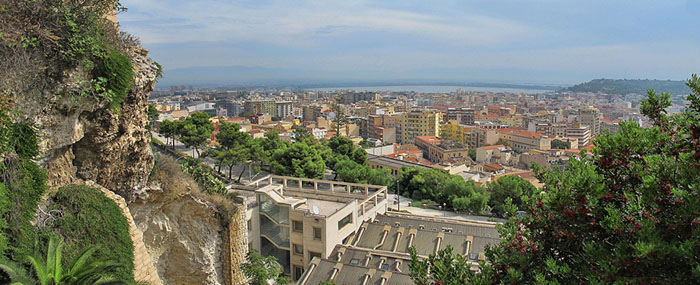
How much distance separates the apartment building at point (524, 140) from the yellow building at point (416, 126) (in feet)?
30.3

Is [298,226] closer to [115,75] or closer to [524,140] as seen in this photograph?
[115,75]

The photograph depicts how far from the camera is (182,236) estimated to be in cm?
838

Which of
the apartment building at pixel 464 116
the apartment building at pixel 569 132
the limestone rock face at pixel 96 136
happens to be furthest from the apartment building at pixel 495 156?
the limestone rock face at pixel 96 136

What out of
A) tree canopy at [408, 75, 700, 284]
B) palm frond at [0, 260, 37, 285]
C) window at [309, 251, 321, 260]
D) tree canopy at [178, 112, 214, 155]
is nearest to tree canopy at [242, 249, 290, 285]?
window at [309, 251, 321, 260]

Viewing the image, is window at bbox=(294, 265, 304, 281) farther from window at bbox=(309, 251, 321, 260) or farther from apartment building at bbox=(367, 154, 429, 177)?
apartment building at bbox=(367, 154, 429, 177)

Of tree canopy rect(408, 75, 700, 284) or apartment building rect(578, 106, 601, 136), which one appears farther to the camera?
apartment building rect(578, 106, 601, 136)

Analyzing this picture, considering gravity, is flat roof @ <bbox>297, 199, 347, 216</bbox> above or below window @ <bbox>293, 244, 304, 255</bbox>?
above

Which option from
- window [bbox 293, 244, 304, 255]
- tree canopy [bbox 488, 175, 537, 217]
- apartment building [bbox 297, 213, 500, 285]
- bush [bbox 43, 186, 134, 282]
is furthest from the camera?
tree canopy [bbox 488, 175, 537, 217]

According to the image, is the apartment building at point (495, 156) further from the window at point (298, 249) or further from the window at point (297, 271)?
the window at point (298, 249)

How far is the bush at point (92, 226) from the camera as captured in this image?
5.44 m

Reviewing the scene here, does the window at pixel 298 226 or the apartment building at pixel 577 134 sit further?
the apartment building at pixel 577 134

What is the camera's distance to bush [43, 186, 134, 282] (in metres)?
5.44

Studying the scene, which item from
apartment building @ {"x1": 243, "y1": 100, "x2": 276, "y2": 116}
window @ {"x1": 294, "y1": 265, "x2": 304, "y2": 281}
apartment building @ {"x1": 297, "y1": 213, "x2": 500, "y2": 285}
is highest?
apartment building @ {"x1": 243, "y1": 100, "x2": 276, "y2": 116}

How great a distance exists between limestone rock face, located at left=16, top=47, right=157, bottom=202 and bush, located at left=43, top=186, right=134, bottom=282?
36cm
